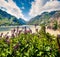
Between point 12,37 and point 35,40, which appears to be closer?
point 35,40

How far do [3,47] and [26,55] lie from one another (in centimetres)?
83

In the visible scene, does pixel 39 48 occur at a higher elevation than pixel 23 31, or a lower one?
lower

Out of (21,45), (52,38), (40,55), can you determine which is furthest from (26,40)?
(52,38)

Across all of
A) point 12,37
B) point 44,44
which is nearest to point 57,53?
point 44,44

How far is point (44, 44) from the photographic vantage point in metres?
7.20

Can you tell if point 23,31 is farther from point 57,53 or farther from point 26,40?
point 57,53

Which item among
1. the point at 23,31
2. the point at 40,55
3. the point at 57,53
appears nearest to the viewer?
the point at 40,55

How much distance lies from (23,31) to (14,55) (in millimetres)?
1221

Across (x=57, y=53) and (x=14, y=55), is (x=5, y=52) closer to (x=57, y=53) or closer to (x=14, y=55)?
(x=14, y=55)

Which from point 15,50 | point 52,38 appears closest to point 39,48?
point 15,50

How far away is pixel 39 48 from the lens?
7031 mm

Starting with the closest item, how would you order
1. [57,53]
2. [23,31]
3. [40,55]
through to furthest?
[40,55], [57,53], [23,31]

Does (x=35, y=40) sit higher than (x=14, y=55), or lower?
higher

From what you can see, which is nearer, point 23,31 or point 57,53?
point 57,53
